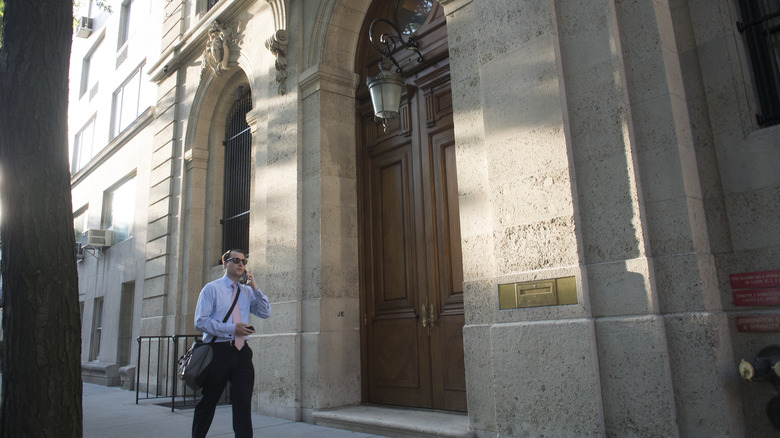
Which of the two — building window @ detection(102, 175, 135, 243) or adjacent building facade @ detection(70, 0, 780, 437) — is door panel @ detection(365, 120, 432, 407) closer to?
adjacent building facade @ detection(70, 0, 780, 437)

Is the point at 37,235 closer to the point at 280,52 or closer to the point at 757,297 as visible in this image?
the point at 757,297

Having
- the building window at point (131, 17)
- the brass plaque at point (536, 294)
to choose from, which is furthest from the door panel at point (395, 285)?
the building window at point (131, 17)

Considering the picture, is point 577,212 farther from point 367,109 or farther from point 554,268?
point 367,109

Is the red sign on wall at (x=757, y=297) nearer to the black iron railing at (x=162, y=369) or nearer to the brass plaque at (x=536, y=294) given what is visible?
the brass plaque at (x=536, y=294)

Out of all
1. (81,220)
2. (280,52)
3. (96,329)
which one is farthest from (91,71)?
(280,52)

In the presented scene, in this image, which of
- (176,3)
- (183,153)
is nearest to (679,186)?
(183,153)

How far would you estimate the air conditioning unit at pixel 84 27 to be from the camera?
69.8 ft

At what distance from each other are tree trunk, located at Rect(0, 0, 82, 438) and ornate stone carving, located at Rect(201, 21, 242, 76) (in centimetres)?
646

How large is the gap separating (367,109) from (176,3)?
758 cm

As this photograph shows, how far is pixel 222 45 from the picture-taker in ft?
34.2

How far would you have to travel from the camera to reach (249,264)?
29.2 feet

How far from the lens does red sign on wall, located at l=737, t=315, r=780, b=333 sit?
3.86 meters

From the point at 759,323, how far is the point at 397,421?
3414 millimetres

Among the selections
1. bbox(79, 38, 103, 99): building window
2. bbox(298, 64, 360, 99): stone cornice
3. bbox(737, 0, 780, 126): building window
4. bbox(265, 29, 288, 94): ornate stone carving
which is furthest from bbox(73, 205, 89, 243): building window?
bbox(737, 0, 780, 126): building window
